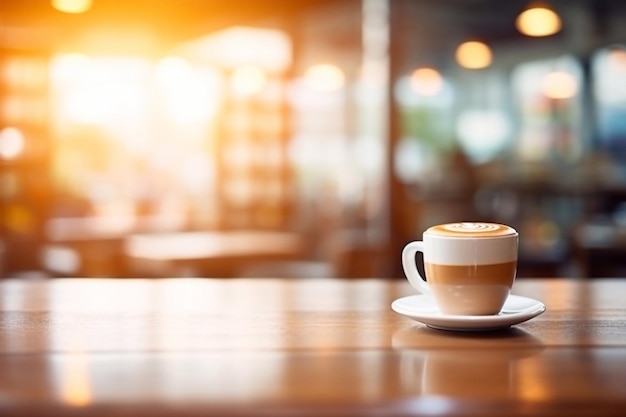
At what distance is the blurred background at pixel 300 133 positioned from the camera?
5957 mm

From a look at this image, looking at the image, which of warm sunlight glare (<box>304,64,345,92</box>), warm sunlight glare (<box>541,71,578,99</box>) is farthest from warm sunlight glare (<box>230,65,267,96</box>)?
warm sunlight glare (<box>541,71,578,99</box>)

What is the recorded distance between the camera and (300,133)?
806 cm

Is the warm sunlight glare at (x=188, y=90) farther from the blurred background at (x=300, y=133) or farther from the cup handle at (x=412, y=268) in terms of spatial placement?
the cup handle at (x=412, y=268)

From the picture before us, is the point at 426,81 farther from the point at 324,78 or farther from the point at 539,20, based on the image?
the point at 539,20

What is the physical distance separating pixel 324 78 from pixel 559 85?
101 inches

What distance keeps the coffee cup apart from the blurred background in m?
3.79

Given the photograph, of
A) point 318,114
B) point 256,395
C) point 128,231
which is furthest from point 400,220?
point 256,395

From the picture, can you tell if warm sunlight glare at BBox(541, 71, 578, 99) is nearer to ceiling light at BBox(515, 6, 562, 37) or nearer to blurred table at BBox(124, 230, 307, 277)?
blurred table at BBox(124, 230, 307, 277)

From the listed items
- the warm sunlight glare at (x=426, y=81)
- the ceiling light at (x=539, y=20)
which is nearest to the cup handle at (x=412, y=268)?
the ceiling light at (x=539, y=20)

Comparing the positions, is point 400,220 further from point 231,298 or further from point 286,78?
point 231,298

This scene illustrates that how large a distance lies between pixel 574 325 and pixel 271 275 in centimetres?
401

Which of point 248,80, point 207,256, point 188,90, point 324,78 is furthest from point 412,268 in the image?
point 324,78

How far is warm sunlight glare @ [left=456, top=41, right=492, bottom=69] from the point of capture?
712 cm

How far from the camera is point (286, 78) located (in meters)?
7.55
